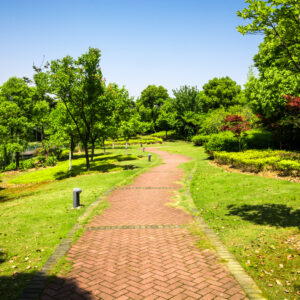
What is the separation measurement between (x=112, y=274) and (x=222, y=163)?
1743 centimetres

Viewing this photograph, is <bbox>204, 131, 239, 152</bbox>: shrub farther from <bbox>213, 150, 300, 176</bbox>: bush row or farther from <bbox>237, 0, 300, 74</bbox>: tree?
<bbox>237, 0, 300, 74</bbox>: tree

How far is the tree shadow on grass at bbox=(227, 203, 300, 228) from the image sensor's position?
28.1ft

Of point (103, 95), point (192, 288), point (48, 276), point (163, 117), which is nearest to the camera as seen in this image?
point (192, 288)

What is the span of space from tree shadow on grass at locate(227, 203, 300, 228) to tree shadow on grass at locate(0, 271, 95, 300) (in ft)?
20.6

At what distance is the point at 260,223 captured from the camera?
862 cm

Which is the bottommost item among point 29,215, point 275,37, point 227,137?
point 29,215

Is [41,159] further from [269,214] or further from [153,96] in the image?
[153,96]

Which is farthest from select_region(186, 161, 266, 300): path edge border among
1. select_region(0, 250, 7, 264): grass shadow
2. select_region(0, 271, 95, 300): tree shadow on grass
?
select_region(0, 250, 7, 264): grass shadow

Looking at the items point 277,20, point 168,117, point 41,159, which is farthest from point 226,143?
point 168,117

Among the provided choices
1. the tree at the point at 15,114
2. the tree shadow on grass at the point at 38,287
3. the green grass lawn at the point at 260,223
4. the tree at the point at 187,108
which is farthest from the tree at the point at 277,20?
the tree at the point at 187,108

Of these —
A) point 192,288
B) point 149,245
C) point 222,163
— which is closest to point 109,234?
point 149,245

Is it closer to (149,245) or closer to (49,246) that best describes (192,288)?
(149,245)

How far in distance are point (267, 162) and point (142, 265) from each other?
12.8 metres

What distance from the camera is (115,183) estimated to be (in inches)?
675
